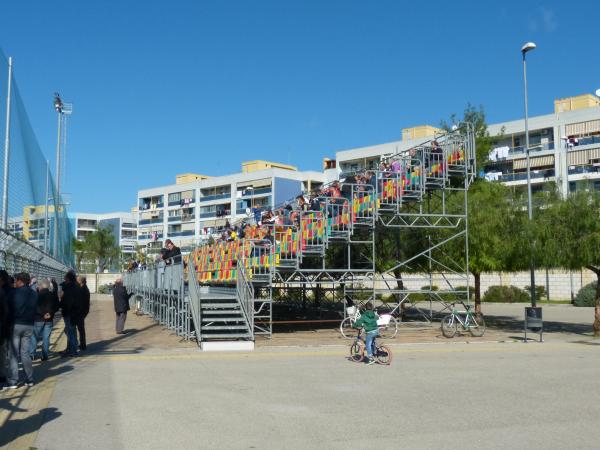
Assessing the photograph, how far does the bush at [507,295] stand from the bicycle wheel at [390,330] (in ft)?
92.9

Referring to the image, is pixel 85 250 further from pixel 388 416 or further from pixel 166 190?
pixel 388 416

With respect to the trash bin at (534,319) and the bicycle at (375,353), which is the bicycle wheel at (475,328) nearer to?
the trash bin at (534,319)

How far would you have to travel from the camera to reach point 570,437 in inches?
287

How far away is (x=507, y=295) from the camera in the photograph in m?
47.5

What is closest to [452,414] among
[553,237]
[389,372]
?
[389,372]

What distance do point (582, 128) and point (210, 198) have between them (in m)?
54.2

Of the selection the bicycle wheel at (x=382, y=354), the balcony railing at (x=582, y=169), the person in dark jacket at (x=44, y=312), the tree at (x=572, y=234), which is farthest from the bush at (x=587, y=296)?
the person in dark jacket at (x=44, y=312)

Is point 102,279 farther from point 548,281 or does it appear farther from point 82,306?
point 82,306

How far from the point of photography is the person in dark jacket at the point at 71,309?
1465 cm

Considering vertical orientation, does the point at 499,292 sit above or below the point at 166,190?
below

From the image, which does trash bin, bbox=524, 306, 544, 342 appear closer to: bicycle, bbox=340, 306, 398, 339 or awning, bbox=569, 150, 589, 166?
bicycle, bbox=340, 306, 398, 339

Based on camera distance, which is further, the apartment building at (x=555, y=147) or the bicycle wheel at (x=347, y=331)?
the apartment building at (x=555, y=147)

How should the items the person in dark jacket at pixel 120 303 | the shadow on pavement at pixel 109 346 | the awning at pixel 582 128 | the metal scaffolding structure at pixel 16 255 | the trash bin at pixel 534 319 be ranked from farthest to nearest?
the awning at pixel 582 128, the person in dark jacket at pixel 120 303, the trash bin at pixel 534 319, the shadow on pavement at pixel 109 346, the metal scaffolding structure at pixel 16 255

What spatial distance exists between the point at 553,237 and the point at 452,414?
1331cm
